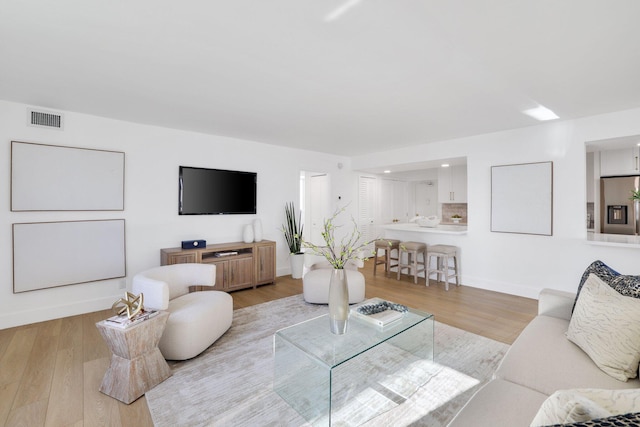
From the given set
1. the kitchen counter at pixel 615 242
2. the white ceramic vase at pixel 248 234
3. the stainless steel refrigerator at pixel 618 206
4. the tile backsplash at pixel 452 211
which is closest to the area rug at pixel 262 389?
the white ceramic vase at pixel 248 234

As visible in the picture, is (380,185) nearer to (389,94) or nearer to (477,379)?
(389,94)

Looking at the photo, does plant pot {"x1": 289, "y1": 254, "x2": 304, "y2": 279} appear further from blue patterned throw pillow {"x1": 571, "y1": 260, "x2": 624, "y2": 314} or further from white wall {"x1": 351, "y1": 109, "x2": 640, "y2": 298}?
blue patterned throw pillow {"x1": 571, "y1": 260, "x2": 624, "y2": 314}

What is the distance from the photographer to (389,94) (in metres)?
2.88

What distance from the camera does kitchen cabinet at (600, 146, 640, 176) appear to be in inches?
178

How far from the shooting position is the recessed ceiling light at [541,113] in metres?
3.30

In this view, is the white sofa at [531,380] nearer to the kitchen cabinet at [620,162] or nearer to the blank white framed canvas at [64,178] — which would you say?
the blank white framed canvas at [64,178]

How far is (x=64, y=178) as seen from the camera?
133 inches

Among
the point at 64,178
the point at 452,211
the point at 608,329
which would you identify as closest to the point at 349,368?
the point at 608,329

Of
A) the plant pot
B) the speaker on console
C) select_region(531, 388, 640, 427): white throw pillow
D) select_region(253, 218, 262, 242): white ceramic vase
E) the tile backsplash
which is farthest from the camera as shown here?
the tile backsplash

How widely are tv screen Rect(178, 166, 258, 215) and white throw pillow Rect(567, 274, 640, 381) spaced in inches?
170

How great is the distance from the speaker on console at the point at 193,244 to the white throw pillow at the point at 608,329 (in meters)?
4.11

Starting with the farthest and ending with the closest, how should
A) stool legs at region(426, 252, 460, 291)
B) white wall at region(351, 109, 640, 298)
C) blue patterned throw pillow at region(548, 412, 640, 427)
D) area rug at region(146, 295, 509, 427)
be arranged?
stool legs at region(426, 252, 460, 291)
white wall at region(351, 109, 640, 298)
area rug at region(146, 295, 509, 427)
blue patterned throw pillow at region(548, 412, 640, 427)

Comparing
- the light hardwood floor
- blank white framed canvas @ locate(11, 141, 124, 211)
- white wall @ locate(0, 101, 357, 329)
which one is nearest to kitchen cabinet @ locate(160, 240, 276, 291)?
the light hardwood floor

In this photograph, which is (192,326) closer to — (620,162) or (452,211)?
(620,162)
